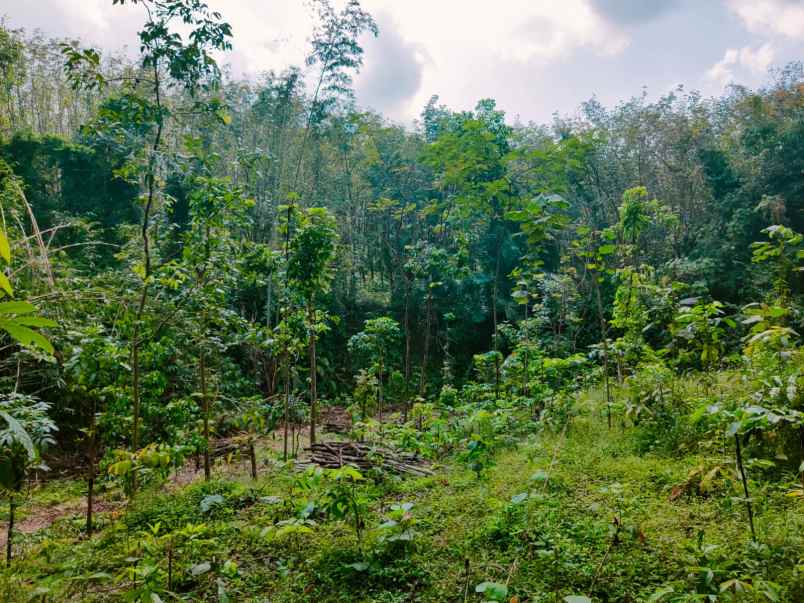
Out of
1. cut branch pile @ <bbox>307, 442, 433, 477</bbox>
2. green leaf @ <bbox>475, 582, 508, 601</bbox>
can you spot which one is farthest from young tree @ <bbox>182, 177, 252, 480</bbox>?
green leaf @ <bbox>475, 582, 508, 601</bbox>

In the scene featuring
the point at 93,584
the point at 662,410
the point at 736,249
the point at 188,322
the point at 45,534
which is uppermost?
the point at 736,249

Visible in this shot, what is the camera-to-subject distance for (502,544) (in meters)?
2.36

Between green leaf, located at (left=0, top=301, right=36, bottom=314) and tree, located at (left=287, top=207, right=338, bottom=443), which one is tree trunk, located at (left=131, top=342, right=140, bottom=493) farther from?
green leaf, located at (left=0, top=301, right=36, bottom=314)

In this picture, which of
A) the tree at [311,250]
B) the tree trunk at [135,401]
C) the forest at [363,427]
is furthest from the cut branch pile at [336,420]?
the tree trunk at [135,401]

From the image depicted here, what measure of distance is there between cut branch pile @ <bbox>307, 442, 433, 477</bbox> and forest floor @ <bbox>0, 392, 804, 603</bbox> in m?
0.51

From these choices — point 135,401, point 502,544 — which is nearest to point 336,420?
point 135,401

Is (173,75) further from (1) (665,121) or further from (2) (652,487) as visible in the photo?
(1) (665,121)

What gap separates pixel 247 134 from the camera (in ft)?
46.6

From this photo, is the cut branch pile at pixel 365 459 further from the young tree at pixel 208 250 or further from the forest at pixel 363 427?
the young tree at pixel 208 250

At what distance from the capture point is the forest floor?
6.44 ft

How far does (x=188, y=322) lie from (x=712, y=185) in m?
12.4

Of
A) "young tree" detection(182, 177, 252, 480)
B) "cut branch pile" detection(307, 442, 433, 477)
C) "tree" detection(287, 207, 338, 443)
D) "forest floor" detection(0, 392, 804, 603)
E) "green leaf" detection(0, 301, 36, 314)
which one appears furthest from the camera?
"tree" detection(287, 207, 338, 443)

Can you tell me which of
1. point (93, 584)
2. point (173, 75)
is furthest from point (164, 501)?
point (173, 75)

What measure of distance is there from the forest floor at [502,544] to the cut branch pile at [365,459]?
51 cm
